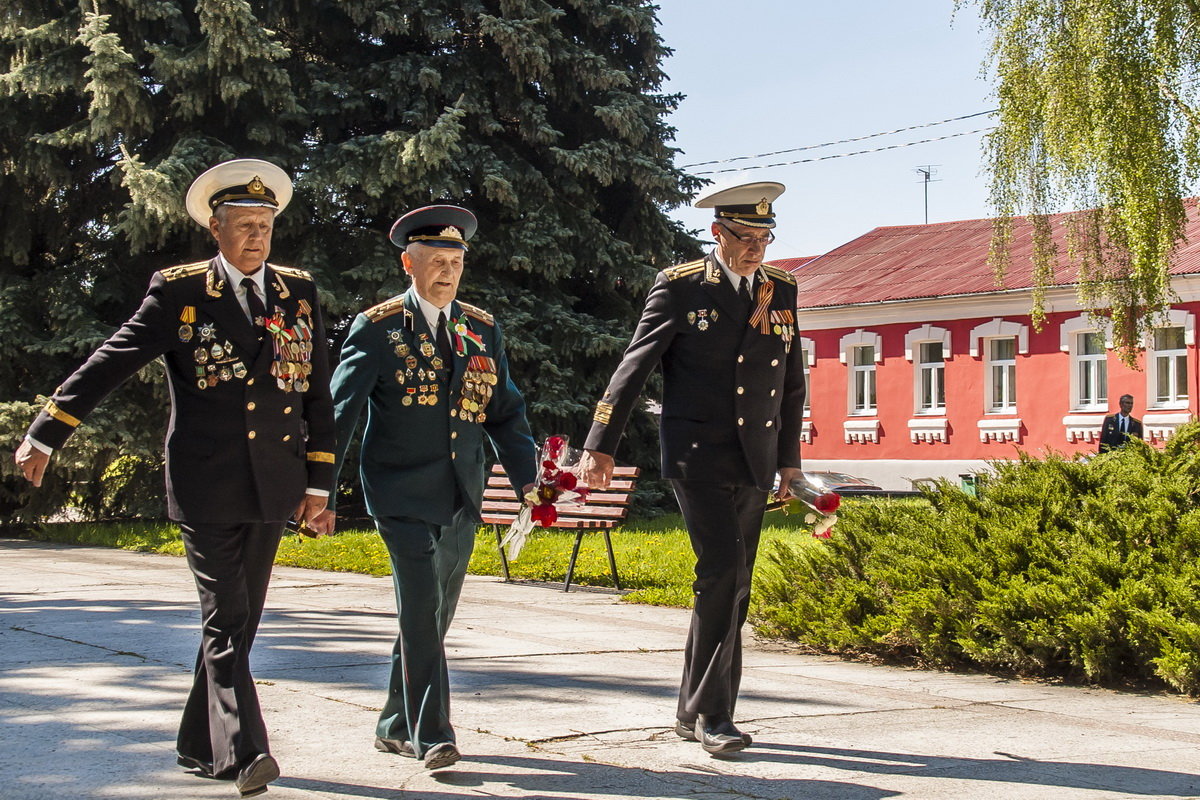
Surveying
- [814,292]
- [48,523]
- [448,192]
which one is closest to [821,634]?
[448,192]

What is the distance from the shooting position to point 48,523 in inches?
812

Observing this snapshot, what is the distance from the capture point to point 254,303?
4840mm

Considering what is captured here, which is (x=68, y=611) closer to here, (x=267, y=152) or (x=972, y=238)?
(x=267, y=152)

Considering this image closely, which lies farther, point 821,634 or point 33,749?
point 821,634

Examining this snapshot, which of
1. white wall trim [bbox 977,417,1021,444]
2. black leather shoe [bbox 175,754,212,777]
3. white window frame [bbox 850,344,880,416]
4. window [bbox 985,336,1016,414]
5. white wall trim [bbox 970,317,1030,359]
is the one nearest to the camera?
black leather shoe [bbox 175,754,212,777]

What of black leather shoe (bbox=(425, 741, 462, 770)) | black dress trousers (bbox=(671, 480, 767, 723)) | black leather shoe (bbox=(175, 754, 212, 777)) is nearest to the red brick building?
black dress trousers (bbox=(671, 480, 767, 723))

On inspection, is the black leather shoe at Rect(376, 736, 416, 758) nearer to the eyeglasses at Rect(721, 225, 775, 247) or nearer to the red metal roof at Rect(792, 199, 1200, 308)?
the eyeglasses at Rect(721, 225, 775, 247)

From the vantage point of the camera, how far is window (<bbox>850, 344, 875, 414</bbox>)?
39.3 metres

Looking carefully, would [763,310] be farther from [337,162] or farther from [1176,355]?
[1176,355]

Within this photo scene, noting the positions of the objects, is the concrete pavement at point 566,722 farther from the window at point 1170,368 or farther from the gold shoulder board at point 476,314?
the window at point 1170,368

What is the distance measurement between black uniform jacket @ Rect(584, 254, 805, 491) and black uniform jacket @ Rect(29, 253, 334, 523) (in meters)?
1.36

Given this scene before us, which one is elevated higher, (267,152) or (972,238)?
(972,238)

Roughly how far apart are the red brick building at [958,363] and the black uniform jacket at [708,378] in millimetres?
27645

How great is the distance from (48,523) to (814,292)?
25.2 m
